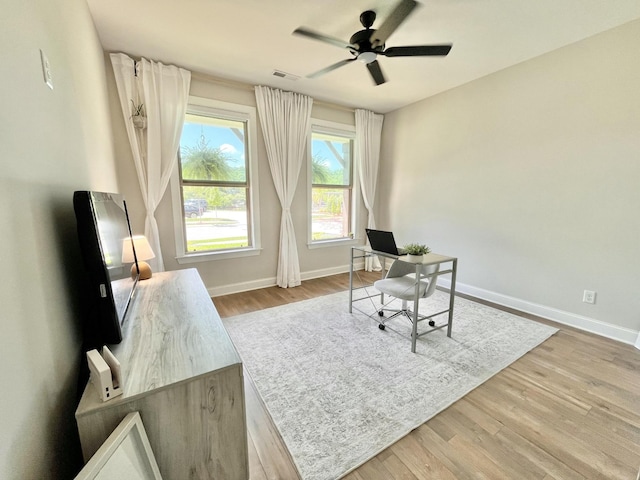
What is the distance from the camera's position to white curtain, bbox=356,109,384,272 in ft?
14.6

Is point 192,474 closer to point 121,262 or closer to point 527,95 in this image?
point 121,262

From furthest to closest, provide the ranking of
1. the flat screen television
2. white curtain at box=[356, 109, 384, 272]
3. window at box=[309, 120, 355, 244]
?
white curtain at box=[356, 109, 384, 272]
window at box=[309, 120, 355, 244]
the flat screen television

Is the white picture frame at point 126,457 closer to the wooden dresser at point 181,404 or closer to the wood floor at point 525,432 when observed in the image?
the wooden dresser at point 181,404

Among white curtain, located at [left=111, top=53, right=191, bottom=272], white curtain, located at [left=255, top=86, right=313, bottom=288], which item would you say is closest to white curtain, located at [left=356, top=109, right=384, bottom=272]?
white curtain, located at [left=255, top=86, right=313, bottom=288]

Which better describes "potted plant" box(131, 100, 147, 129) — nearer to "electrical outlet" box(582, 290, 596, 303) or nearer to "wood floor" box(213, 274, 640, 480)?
"wood floor" box(213, 274, 640, 480)

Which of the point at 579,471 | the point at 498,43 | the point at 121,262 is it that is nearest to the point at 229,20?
the point at 121,262

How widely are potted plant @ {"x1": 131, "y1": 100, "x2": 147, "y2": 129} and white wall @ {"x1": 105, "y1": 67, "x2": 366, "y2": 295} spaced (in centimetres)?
15

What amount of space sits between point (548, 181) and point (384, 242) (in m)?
1.99

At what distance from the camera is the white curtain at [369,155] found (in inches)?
176

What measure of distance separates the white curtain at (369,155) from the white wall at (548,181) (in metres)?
0.79

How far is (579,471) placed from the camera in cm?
130

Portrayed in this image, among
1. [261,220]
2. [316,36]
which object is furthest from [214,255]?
[316,36]

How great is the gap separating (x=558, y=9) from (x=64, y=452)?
12.9ft

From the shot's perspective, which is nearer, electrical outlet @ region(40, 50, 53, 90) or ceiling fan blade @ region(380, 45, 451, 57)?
electrical outlet @ region(40, 50, 53, 90)
